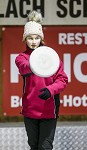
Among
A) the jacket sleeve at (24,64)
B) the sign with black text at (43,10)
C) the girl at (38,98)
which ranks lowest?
the girl at (38,98)

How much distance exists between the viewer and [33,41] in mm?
3295

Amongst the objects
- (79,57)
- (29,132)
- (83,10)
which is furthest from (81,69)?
(29,132)

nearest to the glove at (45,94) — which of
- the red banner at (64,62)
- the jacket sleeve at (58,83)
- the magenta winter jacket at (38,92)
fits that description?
the jacket sleeve at (58,83)

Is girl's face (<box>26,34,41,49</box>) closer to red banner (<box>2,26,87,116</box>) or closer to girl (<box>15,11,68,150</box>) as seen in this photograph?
girl (<box>15,11,68,150</box>)

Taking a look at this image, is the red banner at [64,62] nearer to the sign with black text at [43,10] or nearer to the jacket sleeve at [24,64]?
the sign with black text at [43,10]

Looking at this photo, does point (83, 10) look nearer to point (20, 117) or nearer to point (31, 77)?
point (20, 117)

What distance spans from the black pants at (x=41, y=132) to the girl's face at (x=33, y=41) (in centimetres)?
49

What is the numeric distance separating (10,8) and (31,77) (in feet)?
6.40

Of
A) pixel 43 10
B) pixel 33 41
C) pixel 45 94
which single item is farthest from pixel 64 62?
pixel 45 94

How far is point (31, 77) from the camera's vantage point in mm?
3275

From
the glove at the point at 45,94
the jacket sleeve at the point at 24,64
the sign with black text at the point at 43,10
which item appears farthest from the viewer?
the sign with black text at the point at 43,10

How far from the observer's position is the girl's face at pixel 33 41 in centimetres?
329

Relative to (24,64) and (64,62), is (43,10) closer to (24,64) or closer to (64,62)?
(64,62)

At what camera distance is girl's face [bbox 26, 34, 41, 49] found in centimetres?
329
